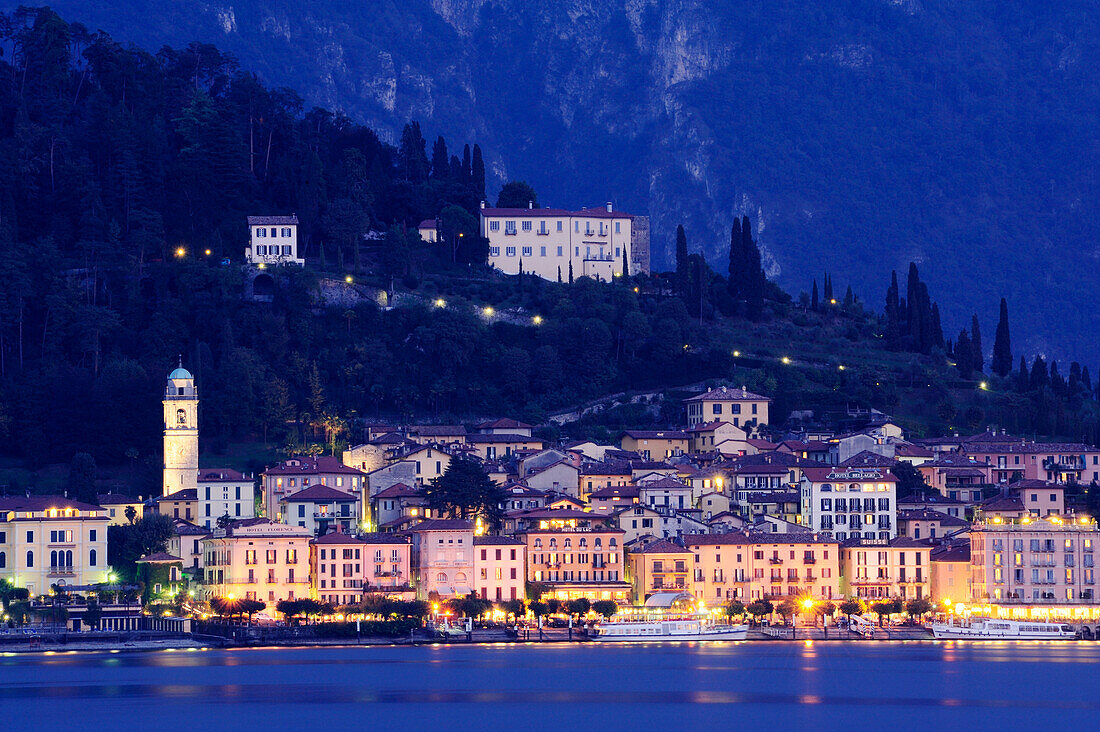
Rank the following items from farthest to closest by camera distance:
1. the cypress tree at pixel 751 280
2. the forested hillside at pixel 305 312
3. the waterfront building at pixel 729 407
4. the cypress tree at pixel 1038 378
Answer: the cypress tree at pixel 751 280, the cypress tree at pixel 1038 378, the waterfront building at pixel 729 407, the forested hillside at pixel 305 312

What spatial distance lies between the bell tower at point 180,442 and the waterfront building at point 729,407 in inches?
1133

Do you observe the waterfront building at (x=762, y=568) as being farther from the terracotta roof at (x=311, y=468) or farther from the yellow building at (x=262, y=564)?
the terracotta roof at (x=311, y=468)

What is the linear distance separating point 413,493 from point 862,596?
73.2 ft

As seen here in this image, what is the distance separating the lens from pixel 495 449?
128125mm

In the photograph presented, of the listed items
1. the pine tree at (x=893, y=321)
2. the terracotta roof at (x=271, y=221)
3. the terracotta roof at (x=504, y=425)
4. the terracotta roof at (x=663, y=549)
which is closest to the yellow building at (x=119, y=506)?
the terracotta roof at (x=504, y=425)

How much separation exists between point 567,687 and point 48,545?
2992cm

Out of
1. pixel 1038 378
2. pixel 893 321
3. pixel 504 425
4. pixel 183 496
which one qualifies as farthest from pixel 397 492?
pixel 1038 378

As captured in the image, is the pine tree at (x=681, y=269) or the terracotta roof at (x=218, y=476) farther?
the pine tree at (x=681, y=269)

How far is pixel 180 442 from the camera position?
120188 mm

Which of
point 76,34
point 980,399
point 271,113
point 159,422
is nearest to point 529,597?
point 159,422

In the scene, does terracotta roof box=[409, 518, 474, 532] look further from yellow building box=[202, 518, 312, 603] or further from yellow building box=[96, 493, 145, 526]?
yellow building box=[96, 493, 145, 526]

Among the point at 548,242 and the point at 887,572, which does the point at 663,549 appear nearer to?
the point at 887,572

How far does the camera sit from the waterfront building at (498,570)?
107m

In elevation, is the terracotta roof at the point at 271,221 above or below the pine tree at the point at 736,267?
above
